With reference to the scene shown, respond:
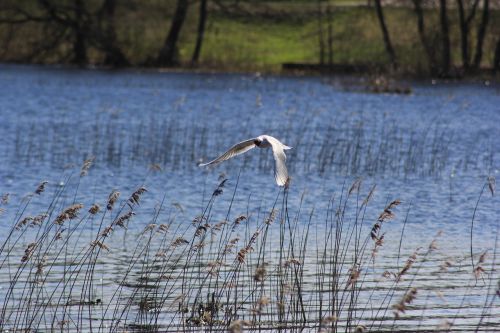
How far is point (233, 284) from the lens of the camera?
812 centimetres

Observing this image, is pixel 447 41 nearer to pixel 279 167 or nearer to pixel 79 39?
pixel 79 39

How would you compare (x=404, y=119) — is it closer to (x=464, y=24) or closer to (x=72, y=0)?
(x=464, y=24)

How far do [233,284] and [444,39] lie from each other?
34670 millimetres

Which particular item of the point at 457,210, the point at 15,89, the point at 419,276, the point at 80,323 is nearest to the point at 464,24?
the point at 15,89

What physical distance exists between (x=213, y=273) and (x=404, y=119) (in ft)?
70.5

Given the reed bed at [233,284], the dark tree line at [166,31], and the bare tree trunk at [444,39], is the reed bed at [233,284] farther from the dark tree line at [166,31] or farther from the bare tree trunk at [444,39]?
the dark tree line at [166,31]

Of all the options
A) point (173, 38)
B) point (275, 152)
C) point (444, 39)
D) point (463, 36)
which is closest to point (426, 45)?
point (444, 39)

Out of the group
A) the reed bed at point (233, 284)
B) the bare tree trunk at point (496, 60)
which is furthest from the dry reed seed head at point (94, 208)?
the bare tree trunk at point (496, 60)

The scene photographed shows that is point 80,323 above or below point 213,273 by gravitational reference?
below

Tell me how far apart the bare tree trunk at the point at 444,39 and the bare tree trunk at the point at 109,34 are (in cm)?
1391

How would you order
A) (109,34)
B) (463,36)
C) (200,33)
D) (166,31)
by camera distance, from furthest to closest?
(166,31)
(200,33)
(109,34)
(463,36)

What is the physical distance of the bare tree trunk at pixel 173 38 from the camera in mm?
47250

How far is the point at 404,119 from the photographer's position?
1119 inches

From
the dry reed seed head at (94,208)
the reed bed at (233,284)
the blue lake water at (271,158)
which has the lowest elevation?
the blue lake water at (271,158)
